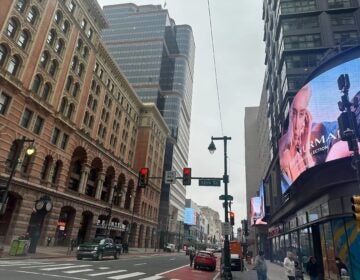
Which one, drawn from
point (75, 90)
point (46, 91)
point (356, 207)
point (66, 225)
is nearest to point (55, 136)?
point (46, 91)

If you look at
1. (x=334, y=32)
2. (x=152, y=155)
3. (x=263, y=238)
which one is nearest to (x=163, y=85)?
(x=152, y=155)

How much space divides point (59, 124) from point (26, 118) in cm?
566

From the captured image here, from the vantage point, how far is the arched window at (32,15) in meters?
32.9

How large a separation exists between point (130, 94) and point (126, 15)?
92.4 meters

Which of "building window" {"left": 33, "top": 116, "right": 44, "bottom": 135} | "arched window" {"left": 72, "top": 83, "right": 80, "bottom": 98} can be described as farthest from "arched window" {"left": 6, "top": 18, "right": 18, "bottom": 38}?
"arched window" {"left": 72, "top": 83, "right": 80, "bottom": 98}

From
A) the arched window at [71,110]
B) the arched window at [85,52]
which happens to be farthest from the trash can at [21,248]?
the arched window at [85,52]

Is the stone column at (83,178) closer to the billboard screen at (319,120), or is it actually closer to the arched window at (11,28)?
the arched window at (11,28)

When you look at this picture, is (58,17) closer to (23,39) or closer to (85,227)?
(23,39)

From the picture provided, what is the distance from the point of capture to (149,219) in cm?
7631

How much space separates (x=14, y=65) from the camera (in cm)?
3072

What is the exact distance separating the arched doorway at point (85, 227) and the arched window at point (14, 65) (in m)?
25.1

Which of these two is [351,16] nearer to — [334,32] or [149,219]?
[334,32]

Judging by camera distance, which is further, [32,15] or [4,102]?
[32,15]

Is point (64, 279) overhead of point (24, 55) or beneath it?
beneath
